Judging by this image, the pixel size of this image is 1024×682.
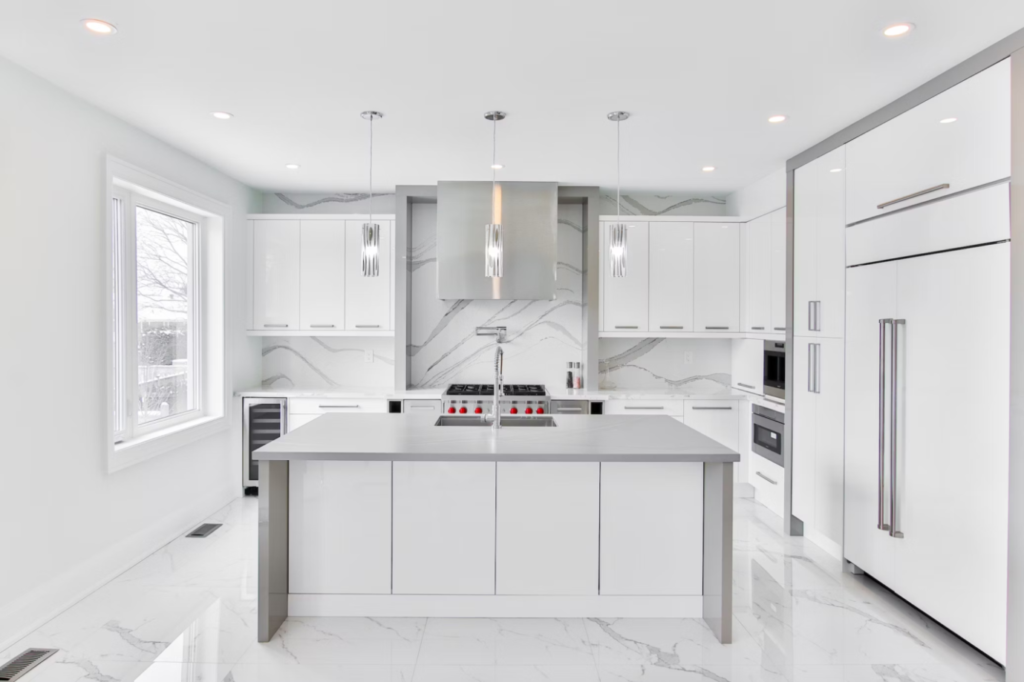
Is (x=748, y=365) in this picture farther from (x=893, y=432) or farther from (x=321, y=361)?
(x=321, y=361)

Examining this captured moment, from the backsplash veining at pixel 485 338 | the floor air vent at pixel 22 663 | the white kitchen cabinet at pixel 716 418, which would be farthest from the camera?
the backsplash veining at pixel 485 338

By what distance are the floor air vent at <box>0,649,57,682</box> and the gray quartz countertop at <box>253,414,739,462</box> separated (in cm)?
115

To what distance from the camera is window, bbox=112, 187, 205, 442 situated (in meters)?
3.47

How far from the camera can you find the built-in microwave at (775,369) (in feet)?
13.5

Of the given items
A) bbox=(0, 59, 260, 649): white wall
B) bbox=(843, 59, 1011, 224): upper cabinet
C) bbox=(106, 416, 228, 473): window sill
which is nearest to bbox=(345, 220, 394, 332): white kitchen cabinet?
bbox=(106, 416, 228, 473): window sill

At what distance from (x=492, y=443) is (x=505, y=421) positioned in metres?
0.91

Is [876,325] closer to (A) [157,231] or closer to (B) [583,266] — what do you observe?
(B) [583,266]

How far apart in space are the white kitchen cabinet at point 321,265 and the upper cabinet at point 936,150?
364 centimetres

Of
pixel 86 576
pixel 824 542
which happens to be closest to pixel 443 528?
pixel 86 576

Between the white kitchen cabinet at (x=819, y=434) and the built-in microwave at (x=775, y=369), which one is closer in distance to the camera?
the white kitchen cabinet at (x=819, y=434)

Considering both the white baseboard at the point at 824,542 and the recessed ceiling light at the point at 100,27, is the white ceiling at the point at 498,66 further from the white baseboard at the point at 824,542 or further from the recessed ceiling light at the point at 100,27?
the white baseboard at the point at 824,542

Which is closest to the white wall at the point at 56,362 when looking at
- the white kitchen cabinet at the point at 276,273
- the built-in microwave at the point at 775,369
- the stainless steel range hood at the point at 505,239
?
the white kitchen cabinet at the point at 276,273

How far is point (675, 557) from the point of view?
273cm

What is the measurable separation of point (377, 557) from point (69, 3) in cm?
245
